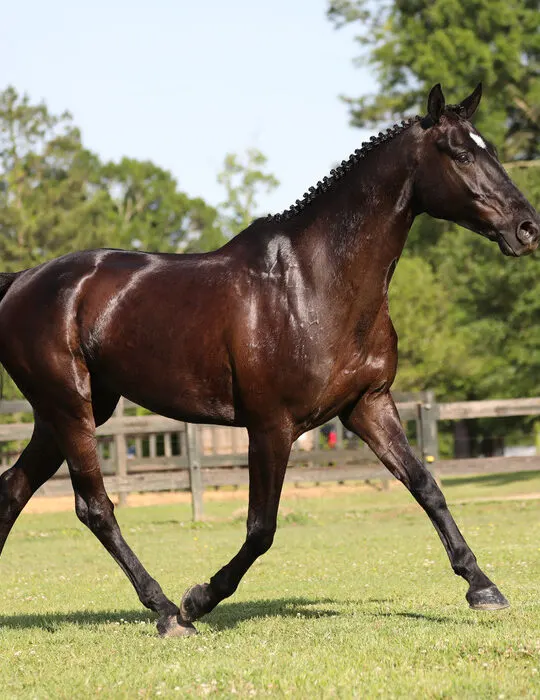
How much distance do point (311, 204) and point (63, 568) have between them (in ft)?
20.2

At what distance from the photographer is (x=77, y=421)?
673 centimetres

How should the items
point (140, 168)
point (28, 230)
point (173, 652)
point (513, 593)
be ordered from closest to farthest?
point (173, 652) → point (513, 593) → point (28, 230) → point (140, 168)

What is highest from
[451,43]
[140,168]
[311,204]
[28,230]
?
[140,168]

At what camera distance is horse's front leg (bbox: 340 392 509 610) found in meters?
6.15

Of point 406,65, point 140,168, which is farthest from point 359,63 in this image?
point 140,168

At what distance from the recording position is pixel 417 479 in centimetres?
635

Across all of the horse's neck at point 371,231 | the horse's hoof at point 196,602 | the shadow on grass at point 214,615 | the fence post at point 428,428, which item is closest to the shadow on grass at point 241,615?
the shadow on grass at point 214,615

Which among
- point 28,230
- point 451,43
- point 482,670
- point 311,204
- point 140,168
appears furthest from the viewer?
point 140,168

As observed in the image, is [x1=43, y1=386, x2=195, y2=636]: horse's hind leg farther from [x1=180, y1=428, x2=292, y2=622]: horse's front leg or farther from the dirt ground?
the dirt ground

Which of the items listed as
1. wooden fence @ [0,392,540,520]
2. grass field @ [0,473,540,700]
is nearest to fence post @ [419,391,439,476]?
wooden fence @ [0,392,540,520]

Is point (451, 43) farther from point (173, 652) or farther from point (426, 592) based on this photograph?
point (173, 652)

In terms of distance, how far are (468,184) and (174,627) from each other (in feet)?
9.59

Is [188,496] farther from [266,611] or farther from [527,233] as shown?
[527,233]

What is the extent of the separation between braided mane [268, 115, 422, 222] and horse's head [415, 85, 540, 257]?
18cm
